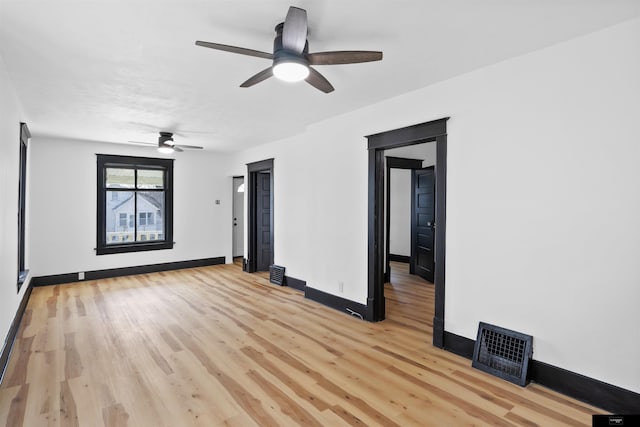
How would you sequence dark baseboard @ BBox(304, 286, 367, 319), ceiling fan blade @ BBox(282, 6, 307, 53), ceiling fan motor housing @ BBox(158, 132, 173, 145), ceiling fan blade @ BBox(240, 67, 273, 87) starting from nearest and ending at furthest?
ceiling fan blade @ BBox(282, 6, 307, 53), ceiling fan blade @ BBox(240, 67, 273, 87), dark baseboard @ BBox(304, 286, 367, 319), ceiling fan motor housing @ BBox(158, 132, 173, 145)

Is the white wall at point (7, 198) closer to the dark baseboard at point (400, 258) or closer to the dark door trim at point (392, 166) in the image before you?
the dark door trim at point (392, 166)

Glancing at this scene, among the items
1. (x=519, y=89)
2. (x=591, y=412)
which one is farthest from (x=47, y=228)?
(x=591, y=412)

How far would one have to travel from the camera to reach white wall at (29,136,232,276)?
5.91 meters

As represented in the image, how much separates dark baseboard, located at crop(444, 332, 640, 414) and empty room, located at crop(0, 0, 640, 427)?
13 mm

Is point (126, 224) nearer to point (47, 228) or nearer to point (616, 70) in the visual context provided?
point (47, 228)

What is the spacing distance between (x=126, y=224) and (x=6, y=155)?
4132mm

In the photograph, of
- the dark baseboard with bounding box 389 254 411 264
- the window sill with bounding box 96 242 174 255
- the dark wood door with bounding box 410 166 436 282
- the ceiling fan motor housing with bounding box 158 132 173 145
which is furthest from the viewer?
the dark baseboard with bounding box 389 254 411 264

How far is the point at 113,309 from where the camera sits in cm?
461

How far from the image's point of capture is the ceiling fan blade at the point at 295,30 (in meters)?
1.85

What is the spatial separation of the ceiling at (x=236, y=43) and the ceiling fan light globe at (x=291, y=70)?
12.1 inches

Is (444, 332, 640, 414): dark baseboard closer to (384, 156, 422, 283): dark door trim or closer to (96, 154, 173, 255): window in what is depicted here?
(384, 156, 422, 283): dark door trim

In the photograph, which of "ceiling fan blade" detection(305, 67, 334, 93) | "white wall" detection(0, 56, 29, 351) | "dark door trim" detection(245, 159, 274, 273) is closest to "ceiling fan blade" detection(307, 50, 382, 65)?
"ceiling fan blade" detection(305, 67, 334, 93)

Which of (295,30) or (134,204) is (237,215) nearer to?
(134,204)

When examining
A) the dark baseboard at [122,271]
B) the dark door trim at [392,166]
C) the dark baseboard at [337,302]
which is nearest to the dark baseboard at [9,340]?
the dark baseboard at [122,271]
